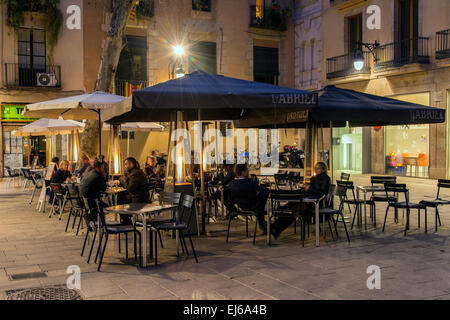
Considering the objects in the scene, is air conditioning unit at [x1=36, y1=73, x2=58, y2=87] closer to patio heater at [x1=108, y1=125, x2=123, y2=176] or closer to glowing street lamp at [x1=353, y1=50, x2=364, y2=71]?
patio heater at [x1=108, y1=125, x2=123, y2=176]

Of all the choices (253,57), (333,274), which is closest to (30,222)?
(333,274)

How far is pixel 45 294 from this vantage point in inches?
207

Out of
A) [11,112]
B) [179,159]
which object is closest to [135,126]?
[179,159]

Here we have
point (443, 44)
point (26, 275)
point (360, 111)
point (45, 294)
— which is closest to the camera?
point (45, 294)

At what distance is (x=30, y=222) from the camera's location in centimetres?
1007

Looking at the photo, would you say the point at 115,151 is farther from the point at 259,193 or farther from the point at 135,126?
the point at 259,193

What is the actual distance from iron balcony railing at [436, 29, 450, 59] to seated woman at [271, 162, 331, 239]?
1177 centimetres

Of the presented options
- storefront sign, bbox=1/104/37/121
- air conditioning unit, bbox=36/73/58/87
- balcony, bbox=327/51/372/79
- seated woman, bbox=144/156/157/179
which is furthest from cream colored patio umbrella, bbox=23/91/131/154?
balcony, bbox=327/51/372/79

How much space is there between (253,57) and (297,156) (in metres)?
6.20

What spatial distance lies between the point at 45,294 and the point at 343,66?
20210 mm

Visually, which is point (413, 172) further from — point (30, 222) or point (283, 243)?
point (30, 222)

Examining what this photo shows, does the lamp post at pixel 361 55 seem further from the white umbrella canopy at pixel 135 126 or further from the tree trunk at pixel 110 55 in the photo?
the tree trunk at pixel 110 55

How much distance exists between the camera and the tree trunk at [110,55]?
1511 centimetres

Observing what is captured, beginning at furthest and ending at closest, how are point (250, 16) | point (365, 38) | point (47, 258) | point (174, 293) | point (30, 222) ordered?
1. point (250, 16)
2. point (365, 38)
3. point (30, 222)
4. point (47, 258)
5. point (174, 293)
